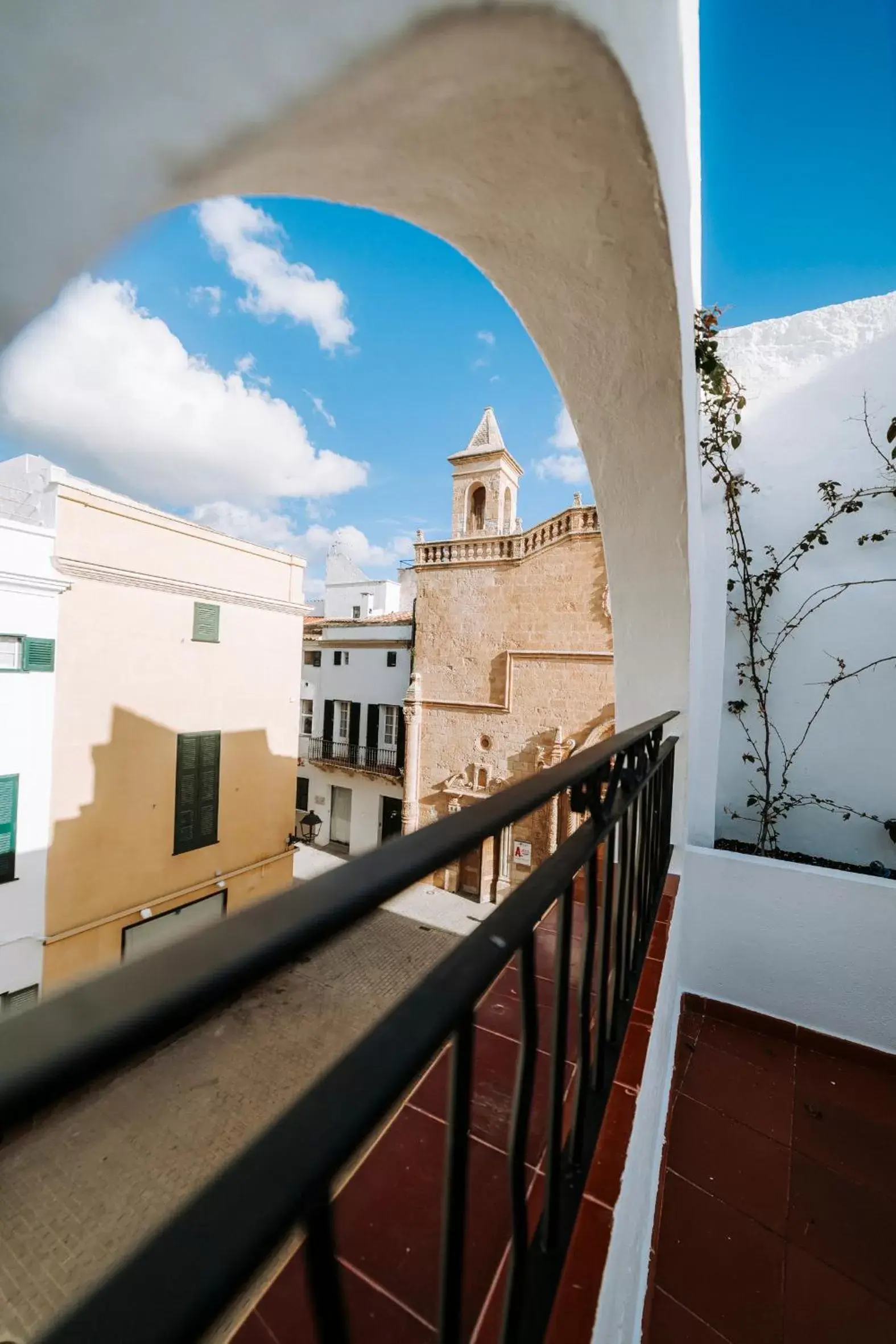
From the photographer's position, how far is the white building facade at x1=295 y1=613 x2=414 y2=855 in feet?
41.0

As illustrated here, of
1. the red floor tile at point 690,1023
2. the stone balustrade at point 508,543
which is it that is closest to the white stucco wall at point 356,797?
the stone balustrade at point 508,543

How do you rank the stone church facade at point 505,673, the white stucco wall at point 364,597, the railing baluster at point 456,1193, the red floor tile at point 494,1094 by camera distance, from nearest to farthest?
the railing baluster at point 456,1193 → the red floor tile at point 494,1094 → the stone church facade at point 505,673 → the white stucco wall at point 364,597

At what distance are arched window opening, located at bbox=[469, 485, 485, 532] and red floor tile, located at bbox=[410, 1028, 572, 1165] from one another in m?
12.2

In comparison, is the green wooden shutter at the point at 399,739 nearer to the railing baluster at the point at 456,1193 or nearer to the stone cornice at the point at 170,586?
the stone cornice at the point at 170,586

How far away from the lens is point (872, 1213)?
1.50 m

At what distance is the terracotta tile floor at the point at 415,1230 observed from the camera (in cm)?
83

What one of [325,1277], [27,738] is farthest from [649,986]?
[27,738]


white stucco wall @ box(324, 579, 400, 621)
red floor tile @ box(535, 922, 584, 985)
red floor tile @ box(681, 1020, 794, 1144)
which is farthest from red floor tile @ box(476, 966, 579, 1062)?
white stucco wall @ box(324, 579, 400, 621)

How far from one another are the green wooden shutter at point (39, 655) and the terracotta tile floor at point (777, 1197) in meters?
6.33

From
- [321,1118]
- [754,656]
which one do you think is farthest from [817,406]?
[321,1118]

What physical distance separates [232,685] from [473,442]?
8.38 m

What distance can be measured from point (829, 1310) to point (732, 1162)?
1.14ft

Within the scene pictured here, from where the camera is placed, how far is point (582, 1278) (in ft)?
2.68

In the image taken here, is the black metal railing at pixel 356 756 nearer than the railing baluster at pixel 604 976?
No
